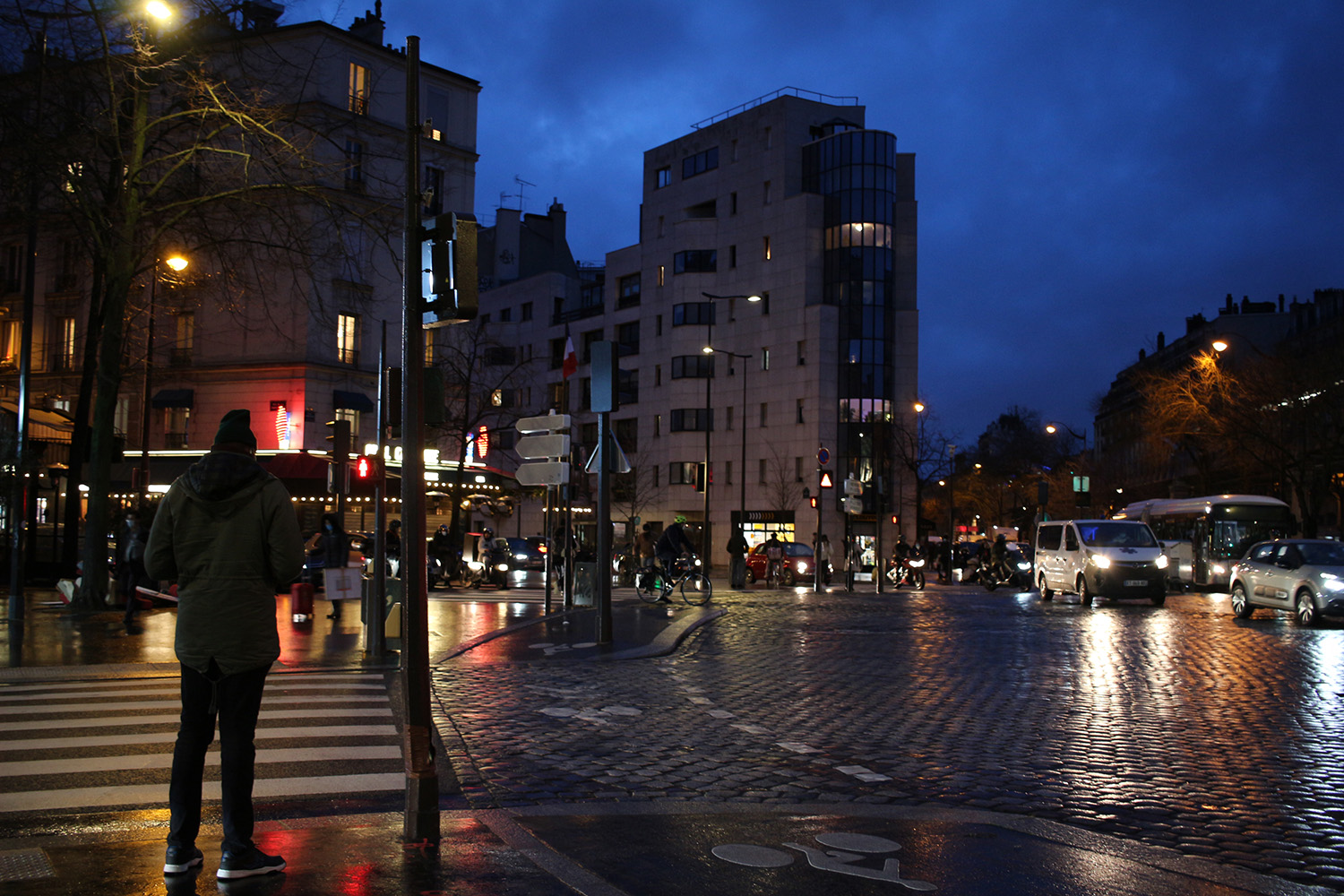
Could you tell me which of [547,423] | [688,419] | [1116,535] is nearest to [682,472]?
[688,419]

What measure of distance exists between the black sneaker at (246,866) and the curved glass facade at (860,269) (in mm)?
65647

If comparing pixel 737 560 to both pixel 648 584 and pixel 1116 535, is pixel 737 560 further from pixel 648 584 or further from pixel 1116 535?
pixel 1116 535

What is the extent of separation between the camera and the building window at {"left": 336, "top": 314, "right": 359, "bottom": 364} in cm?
4641

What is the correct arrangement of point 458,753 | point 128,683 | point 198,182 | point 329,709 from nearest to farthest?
point 458,753
point 329,709
point 128,683
point 198,182

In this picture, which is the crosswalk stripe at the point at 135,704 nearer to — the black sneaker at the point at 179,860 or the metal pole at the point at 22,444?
the metal pole at the point at 22,444

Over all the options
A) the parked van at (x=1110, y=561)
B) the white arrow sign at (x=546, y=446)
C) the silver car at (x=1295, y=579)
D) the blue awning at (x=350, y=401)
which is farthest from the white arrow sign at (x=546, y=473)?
the blue awning at (x=350, y=401)

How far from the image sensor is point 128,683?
12242 mm

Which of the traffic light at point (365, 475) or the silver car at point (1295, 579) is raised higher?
the traffic light at point (365, 475)

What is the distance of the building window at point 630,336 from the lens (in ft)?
261

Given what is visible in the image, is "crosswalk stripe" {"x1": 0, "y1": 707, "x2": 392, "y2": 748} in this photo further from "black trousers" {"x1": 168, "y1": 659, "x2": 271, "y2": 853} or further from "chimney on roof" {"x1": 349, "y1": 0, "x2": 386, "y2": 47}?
"chimney on roof" {"x1": 349, "y1": 0, "x2": 386, "y2": 47}

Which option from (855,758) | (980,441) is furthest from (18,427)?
(980,441)

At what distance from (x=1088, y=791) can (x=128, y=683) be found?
9443mm

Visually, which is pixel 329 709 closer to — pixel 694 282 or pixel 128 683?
pixel 128 683

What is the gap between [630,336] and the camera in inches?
3150
